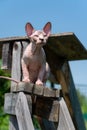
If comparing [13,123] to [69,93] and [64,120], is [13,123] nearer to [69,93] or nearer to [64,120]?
[64,120]

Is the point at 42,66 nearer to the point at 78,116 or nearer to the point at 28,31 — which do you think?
the point at 28,31

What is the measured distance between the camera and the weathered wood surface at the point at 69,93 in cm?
438

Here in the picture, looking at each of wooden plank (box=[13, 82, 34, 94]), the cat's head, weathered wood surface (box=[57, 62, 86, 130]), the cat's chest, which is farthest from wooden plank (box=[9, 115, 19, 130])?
weathered wood surface (box=[57, 62, 86, 130])

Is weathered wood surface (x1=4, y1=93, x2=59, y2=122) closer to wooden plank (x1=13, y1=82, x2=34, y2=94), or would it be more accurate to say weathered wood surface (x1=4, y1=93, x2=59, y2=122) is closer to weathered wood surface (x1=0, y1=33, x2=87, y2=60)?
wooden plank (x1=13, y1=82, x2=34, y2=94)

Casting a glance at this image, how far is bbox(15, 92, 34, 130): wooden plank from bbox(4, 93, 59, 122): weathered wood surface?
0.12 meters

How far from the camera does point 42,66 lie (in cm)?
350

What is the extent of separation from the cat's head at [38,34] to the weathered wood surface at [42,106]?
1.57 ft

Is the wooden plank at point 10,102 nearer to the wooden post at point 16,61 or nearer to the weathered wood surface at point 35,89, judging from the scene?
the weathered wood surface at point 35,89

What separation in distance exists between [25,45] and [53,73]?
29.8 inches

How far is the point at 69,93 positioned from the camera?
4.38 m

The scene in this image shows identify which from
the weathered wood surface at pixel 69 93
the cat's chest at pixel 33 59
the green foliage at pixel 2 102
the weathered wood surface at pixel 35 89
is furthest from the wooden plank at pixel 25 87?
the green foliage at pixel 2 102

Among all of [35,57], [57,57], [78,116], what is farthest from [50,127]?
[35,57]

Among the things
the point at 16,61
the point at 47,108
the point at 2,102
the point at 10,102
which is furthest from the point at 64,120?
the point at 2,102

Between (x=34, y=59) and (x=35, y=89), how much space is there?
0.27 metres
